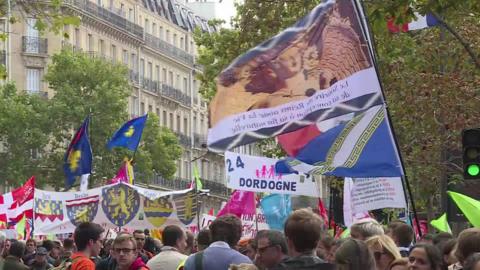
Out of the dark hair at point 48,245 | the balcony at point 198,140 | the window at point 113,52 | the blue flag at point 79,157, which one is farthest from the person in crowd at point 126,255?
the balcony at point 198,140

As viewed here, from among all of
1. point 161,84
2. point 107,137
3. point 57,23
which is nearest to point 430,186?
point 57,23

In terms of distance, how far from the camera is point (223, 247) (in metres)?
12.5

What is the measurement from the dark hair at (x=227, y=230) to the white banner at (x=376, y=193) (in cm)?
413

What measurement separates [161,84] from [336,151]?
89070 millimetres

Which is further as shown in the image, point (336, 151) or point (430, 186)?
point (430, 186)

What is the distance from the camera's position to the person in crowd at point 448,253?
12391 millimetres

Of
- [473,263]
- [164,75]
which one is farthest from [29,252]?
[164,75]

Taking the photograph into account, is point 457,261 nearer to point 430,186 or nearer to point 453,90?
point 453,90

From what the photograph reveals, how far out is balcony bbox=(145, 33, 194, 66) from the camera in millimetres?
103125

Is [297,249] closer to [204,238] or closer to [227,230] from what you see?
[227,230]

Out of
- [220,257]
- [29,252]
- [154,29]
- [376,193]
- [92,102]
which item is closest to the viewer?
[220,257]

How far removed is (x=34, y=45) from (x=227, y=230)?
2994 inches

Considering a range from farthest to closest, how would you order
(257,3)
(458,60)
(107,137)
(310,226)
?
(107,137)
(257,3)
(458,60)
(310,226)

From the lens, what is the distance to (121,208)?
31.3 m
